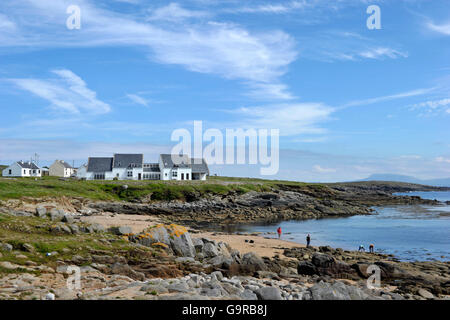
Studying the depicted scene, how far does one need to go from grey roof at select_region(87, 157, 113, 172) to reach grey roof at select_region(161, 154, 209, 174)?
14.3 meters

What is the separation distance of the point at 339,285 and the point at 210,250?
39.8 ft

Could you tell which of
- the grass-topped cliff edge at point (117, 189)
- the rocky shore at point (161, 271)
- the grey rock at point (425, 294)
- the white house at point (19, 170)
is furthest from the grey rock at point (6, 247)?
the white house at point (19, 170)

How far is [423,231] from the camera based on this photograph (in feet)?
176

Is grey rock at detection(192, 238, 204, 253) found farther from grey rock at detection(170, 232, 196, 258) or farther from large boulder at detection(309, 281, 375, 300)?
large boulder at detection(309, 281, 375, 300)

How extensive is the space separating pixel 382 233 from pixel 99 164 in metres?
71.5

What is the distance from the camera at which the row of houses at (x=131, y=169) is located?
94312 mm

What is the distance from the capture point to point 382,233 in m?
52.2

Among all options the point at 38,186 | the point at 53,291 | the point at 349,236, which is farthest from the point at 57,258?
the point at 38,186

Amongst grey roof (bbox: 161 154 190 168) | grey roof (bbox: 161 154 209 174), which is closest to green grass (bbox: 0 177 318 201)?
grey roof (bbox: 161 154 190 168)

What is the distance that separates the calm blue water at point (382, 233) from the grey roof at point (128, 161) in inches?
1893

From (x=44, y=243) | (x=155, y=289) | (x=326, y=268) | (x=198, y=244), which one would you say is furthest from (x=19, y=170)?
(x=155, y=289)

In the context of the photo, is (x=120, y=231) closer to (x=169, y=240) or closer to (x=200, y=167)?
(x=169, y=240)

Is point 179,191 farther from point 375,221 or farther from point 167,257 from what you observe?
point 167,257
